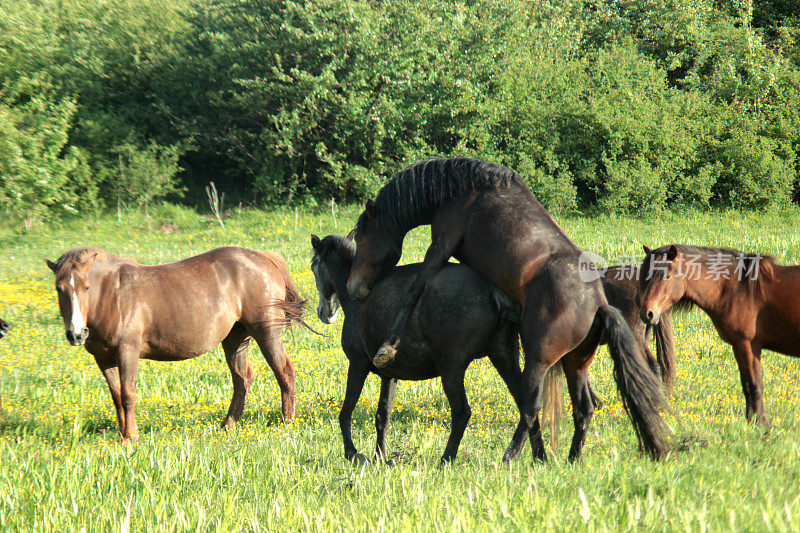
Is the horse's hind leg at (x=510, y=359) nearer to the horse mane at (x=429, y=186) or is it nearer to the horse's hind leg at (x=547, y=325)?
the horse's hind leg at (x=547, y=325)

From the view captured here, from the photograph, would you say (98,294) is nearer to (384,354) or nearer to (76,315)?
(76,315)

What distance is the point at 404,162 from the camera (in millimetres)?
31266

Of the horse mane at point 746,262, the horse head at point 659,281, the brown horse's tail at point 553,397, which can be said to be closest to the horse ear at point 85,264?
the brown horse's tail at point 553,397

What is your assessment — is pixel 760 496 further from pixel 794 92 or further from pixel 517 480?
pixel 794 92

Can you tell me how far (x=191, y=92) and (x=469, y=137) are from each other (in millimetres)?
13727

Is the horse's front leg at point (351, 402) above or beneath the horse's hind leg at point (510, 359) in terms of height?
beneath

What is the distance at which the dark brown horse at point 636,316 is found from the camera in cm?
788

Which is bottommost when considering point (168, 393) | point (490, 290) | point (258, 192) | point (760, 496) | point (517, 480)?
point (258, 192)

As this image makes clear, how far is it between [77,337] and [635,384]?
5.16 meters

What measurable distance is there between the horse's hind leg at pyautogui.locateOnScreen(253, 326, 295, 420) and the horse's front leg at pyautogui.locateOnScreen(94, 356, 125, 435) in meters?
1.65

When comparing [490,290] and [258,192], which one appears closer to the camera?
[490,290]

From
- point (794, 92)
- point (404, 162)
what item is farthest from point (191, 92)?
point (794, 92)

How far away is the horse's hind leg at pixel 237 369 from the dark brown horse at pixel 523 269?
2.96 meters

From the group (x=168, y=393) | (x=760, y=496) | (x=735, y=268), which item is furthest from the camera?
(x=168, y=393)
